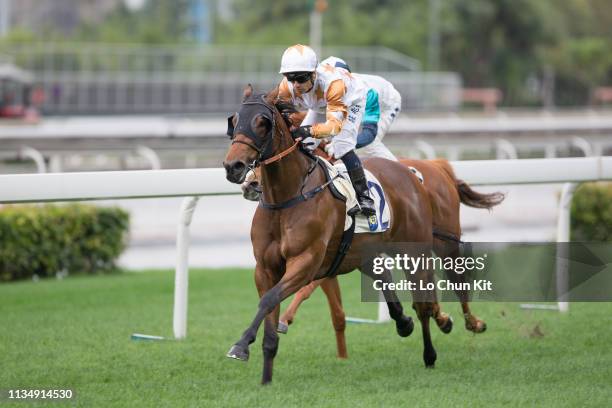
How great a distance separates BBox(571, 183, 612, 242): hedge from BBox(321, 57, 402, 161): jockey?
5056mm

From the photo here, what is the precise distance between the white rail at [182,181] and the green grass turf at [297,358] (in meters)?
0.64

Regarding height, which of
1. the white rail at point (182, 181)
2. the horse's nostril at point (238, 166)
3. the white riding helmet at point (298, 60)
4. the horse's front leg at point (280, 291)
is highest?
the white riding helmet at point (298, 60)

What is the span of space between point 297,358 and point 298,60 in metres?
1.92

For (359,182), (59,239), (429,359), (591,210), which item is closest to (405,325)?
→ (429,359)

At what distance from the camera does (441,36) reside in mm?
51375

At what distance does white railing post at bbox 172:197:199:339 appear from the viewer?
7.11m

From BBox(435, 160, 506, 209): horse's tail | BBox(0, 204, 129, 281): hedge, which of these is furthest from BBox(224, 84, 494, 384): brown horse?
BBox(0, 204, 129, 281): hedge

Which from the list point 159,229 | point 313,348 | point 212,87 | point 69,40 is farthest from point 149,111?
point 313,348

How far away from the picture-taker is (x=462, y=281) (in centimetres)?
714

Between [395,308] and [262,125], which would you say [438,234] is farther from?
[262,125]

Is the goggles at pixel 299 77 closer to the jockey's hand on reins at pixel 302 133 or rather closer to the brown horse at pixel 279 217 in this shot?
the brown horse at pixel 279 217

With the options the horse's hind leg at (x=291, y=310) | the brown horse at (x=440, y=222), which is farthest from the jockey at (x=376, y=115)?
the horse's hind leg at (x=291, y=310)

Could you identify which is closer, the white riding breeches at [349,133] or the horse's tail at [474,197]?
the white riding breeches at [349,133]

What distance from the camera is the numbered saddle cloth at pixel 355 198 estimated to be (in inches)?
249
